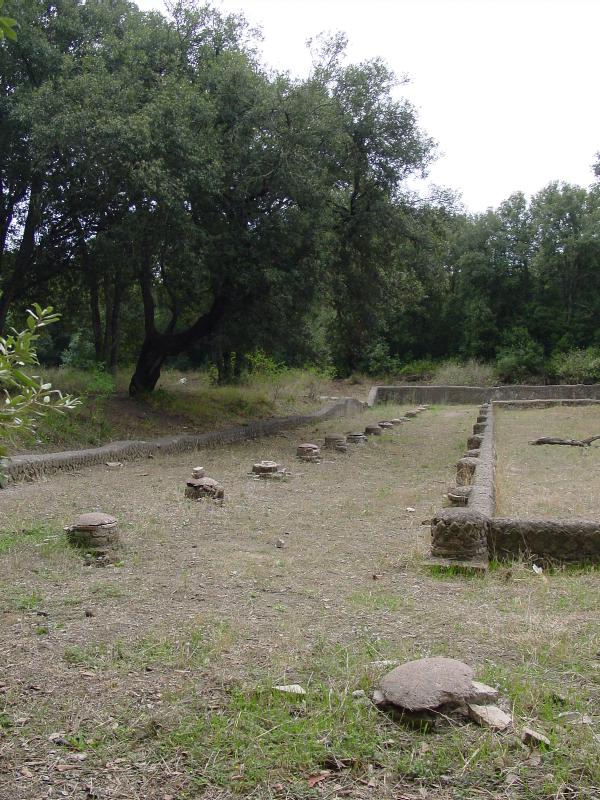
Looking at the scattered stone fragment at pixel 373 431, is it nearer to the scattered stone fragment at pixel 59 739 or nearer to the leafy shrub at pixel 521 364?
the scattered stone fragment at pixel 59 739

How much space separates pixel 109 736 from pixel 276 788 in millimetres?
661

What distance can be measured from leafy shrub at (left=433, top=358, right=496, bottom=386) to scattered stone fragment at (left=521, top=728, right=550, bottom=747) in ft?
96.1

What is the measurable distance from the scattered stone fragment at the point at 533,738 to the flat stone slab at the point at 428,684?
0.24m

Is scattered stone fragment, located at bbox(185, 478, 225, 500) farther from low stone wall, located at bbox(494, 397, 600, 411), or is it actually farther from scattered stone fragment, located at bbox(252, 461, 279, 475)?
low stone wall, located at bbox(494, 397, 600, 411)

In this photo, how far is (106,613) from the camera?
11.9 feet

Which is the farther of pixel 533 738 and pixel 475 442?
pixel 475 442

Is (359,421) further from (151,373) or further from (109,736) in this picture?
(109,736)

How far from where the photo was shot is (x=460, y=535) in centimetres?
468

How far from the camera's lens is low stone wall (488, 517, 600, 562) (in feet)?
15.1

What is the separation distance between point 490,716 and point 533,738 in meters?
0.17

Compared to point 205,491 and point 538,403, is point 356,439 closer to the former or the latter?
point 205,491

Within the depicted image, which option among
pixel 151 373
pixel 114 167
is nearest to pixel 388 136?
pixel 114 167

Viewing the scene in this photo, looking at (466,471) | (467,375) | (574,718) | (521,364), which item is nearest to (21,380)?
(574,718)

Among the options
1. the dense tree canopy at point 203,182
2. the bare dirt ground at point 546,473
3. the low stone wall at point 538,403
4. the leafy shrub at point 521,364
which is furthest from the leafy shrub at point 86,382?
the leafy shrub at point 521,364
